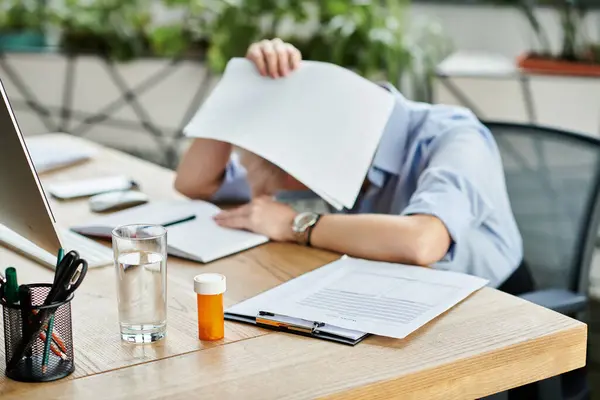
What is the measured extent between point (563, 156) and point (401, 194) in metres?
0.33

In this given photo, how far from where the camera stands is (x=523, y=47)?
11.1 feet

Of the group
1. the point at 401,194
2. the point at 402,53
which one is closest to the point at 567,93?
the point at 402,53

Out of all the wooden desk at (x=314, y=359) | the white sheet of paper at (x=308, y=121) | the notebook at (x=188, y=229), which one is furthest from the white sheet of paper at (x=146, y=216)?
the wooden desk at (x=314, y=359)

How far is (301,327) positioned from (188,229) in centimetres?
54

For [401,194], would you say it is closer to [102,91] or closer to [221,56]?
[221,56]

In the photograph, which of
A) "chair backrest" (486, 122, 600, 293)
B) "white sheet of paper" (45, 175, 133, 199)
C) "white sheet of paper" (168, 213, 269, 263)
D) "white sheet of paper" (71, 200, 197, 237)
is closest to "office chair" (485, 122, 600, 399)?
"chair backrest" (486, 122, 600, 293)

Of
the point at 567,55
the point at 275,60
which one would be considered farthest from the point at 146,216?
the point at 567,55

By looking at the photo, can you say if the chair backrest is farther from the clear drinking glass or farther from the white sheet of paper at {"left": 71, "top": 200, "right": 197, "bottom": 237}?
the clear drinking glass

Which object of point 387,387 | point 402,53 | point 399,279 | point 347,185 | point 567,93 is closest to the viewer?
point 387,387

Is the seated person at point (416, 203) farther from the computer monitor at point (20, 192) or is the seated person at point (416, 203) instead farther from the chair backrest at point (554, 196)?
the computer monitor at point (20, 192)

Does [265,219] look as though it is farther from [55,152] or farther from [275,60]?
[55,152]

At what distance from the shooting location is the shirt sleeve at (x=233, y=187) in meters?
1.94

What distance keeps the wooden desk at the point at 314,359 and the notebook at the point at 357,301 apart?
0.02 meters

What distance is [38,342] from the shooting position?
3.37 feet
